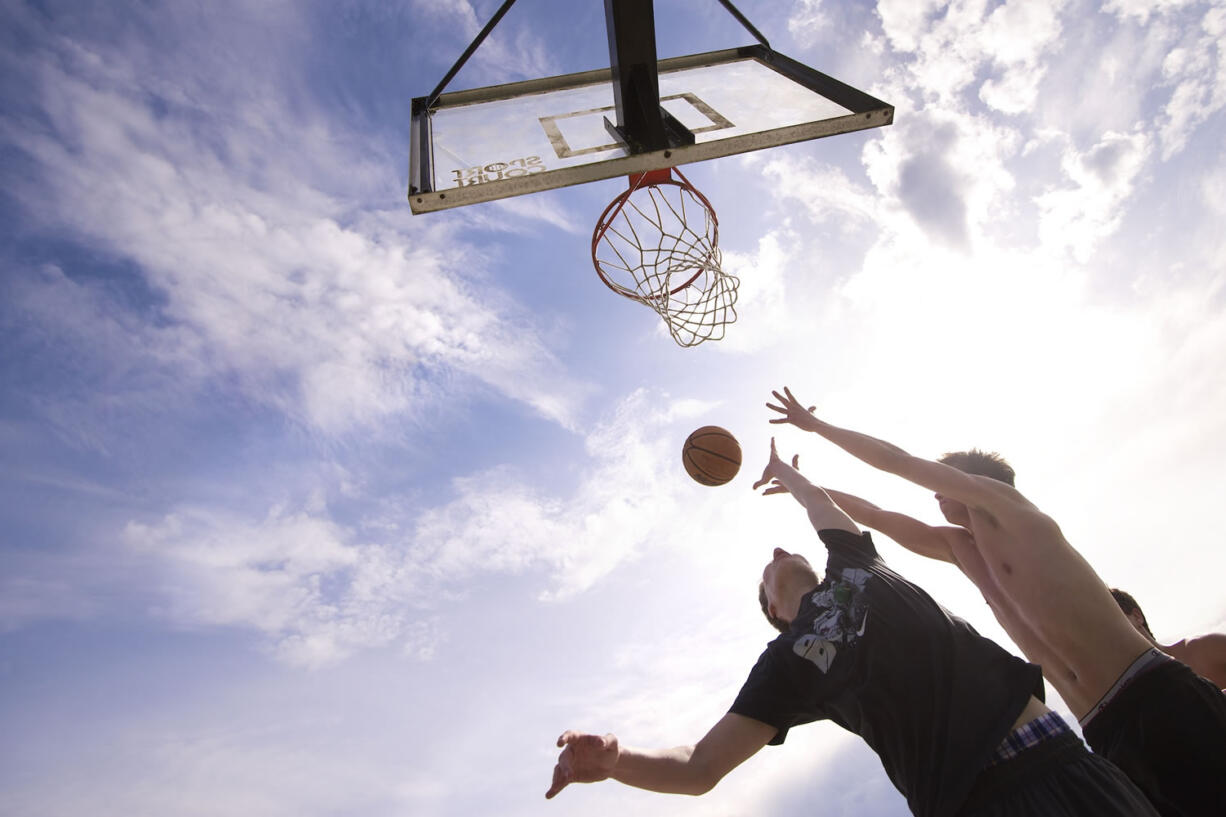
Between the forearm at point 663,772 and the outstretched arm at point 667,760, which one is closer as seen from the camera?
the outstretched arm at point 667,760

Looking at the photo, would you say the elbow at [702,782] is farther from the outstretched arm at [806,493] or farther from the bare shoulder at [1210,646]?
the bare shoulder at [1210,646]

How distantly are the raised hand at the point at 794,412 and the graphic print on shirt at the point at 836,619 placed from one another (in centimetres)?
123

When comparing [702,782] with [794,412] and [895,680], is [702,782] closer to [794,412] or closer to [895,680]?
[895,680]

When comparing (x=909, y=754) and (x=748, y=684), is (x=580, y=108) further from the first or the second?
(x=909, y=754)

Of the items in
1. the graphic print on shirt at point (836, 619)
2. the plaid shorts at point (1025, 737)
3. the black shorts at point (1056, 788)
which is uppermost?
the graphic print on shirt at point (836, 619)

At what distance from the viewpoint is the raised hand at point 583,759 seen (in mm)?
2574

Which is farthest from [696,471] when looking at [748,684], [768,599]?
[748,684]

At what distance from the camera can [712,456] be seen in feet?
17.4

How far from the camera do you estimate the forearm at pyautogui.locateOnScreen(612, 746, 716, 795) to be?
2790 millimetres

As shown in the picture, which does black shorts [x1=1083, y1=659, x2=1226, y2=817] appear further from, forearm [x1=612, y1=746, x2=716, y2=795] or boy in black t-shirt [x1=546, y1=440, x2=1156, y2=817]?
forearm [x1=612, y1=746, x2=716, y2=795]

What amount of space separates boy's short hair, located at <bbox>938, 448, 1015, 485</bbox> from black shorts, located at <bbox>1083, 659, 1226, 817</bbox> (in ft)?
4.01

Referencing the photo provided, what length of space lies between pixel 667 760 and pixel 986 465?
8.42 ft

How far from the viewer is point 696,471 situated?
529 cm

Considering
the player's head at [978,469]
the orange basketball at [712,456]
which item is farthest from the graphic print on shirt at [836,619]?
the orange basketball at [712,456]
